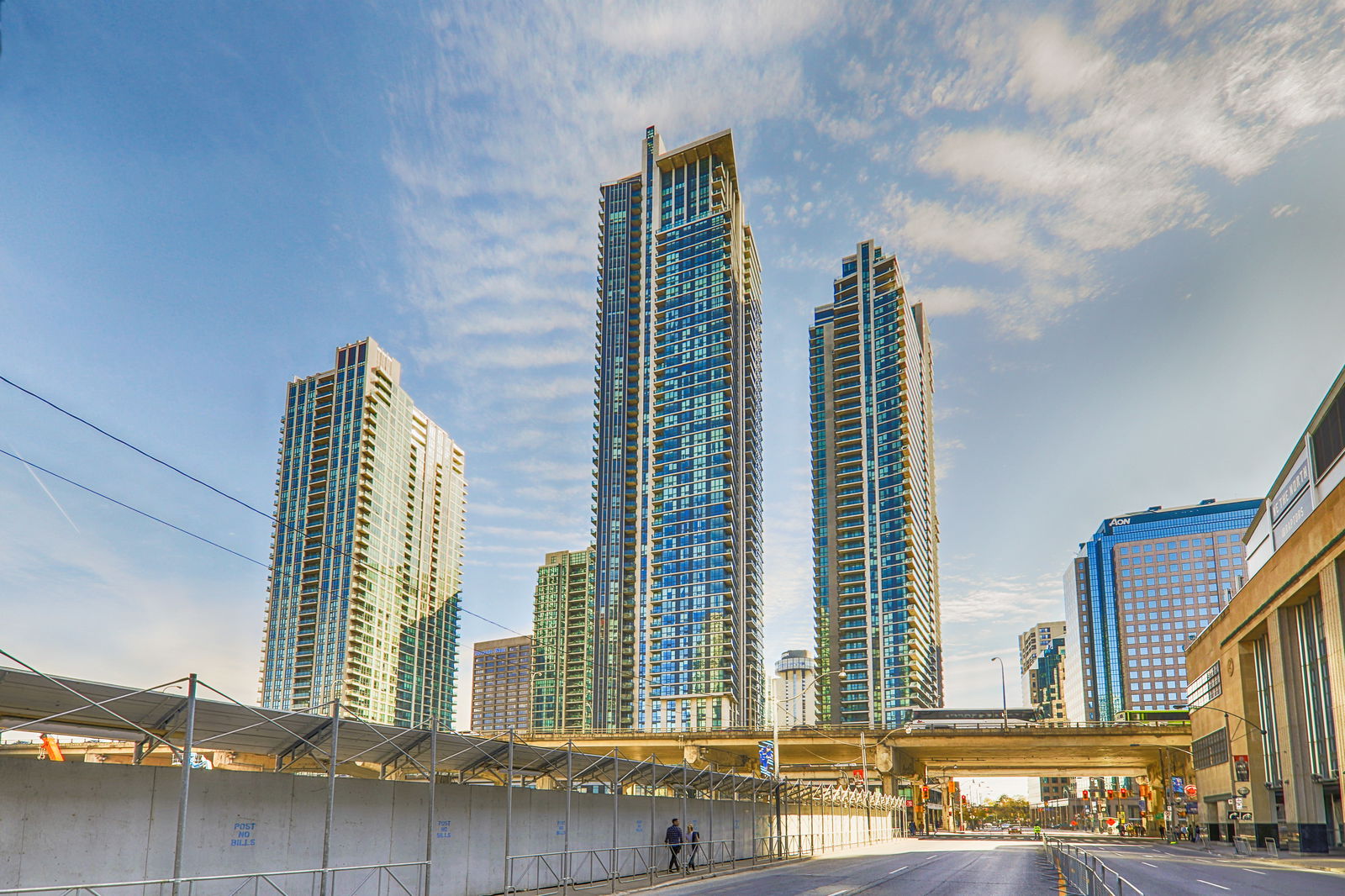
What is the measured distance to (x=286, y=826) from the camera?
20359 millimetres

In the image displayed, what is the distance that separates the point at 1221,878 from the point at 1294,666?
33.2m

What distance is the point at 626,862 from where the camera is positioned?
3444 cm

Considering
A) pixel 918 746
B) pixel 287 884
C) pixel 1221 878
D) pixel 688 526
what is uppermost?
pixel 688 526

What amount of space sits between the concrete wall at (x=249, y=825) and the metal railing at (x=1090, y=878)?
46.6ft

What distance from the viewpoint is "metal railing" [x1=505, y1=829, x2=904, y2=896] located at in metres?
28.2

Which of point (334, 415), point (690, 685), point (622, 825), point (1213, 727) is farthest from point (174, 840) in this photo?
point (334, 415)

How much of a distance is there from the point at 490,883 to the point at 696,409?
164110 millimetres

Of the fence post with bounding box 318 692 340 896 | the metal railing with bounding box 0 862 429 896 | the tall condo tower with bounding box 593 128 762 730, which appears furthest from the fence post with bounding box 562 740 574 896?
the tall condo tower with bounding box 593 128 762 730

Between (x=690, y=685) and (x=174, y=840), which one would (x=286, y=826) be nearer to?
(x=174, y=840)

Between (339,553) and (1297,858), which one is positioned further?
(339,553)

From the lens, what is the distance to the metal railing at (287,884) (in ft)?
53.7

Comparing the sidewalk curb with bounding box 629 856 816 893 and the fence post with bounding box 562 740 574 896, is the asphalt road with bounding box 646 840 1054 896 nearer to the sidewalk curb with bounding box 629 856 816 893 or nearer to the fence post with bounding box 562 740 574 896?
the sidewalk curb with bounding box 629 856 816 893

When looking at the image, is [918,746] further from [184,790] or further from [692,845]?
[184,790]

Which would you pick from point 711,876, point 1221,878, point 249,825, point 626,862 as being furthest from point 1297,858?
point 249,825
